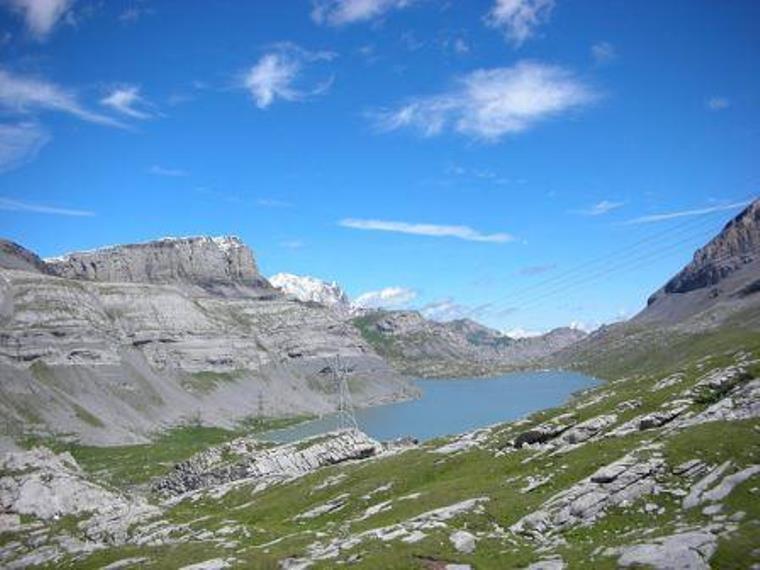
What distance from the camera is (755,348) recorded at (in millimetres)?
80375

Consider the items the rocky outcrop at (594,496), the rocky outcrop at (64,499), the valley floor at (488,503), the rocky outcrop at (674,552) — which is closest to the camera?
the rocky outcrop at (674,552)

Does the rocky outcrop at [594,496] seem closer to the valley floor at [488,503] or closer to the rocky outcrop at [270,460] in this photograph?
the valley floor at [488,503]

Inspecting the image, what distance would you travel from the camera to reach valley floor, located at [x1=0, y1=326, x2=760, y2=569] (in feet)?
136

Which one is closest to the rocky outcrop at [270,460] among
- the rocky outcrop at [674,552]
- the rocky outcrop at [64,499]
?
the rocky outcrop at [64,499]

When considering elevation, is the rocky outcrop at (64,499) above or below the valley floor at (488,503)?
above

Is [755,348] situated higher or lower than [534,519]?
higher

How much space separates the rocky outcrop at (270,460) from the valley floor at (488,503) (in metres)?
5.38

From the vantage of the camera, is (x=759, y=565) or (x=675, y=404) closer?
(x=759, y=565)

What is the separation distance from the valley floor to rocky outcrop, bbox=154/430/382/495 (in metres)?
5.38

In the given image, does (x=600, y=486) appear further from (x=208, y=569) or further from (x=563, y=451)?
(x=208, y=569)

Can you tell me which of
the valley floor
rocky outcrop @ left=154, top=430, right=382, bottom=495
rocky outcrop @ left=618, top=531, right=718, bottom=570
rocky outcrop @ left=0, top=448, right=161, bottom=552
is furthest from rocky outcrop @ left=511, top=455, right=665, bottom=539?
rocky outcrop @ left=154, top=430, right=382, bottom=495

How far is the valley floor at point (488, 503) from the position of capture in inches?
1633

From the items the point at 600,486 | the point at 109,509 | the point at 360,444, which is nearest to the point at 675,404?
the point at 600,486

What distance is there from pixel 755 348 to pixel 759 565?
53845 millimetres
